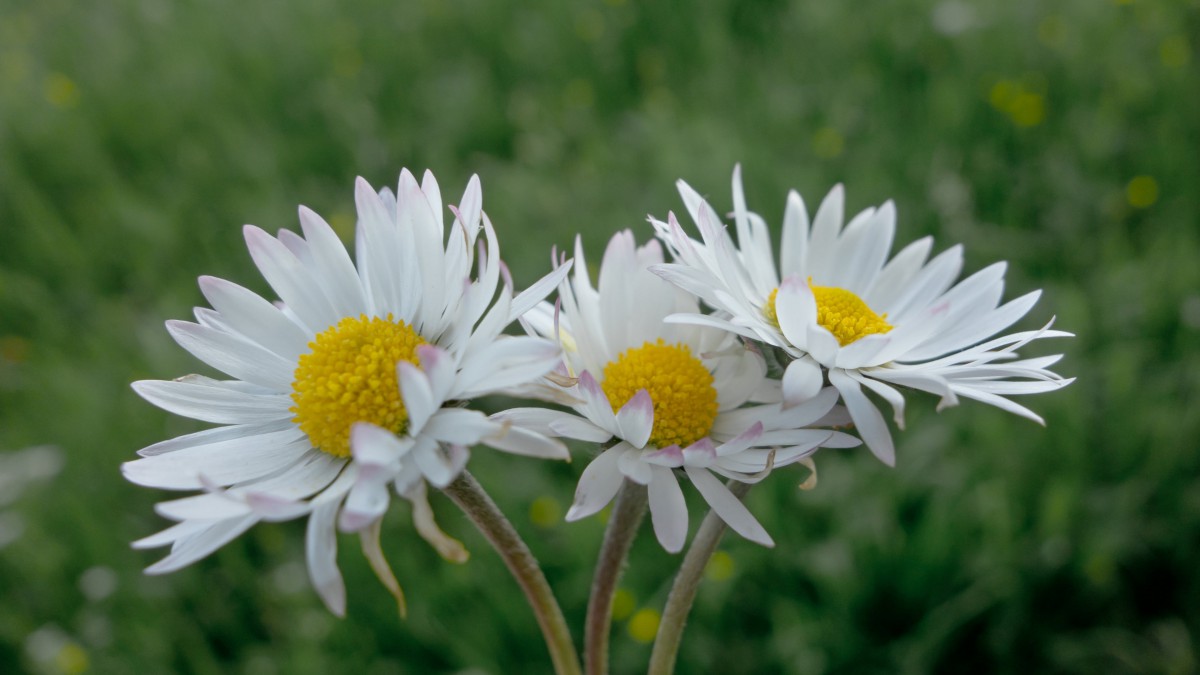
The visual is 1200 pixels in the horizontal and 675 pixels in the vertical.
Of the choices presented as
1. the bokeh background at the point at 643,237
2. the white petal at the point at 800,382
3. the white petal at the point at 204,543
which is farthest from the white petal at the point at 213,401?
the bokeh background at the point at 643,237

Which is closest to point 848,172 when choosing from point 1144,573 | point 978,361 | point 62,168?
point 1144,573

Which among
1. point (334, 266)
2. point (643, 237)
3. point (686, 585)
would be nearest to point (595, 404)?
point (686, 585)

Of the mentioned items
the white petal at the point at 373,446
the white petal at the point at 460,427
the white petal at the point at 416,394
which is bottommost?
the white petal at the point at 373,446

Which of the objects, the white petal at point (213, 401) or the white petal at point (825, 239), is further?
the white petal at point (825, 239)

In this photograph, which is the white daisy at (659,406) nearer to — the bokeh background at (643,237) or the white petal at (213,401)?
the white petal at (213,401)

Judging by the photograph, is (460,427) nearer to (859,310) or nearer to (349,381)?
(349,381)

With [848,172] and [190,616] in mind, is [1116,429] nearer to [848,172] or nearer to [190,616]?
[848,172]

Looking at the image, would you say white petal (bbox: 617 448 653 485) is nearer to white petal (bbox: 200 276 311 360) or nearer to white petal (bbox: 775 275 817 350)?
white petal (bbox: 775 275 817 350)

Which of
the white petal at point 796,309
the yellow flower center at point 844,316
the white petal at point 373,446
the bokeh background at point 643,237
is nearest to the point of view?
the white petal at point 373,446
